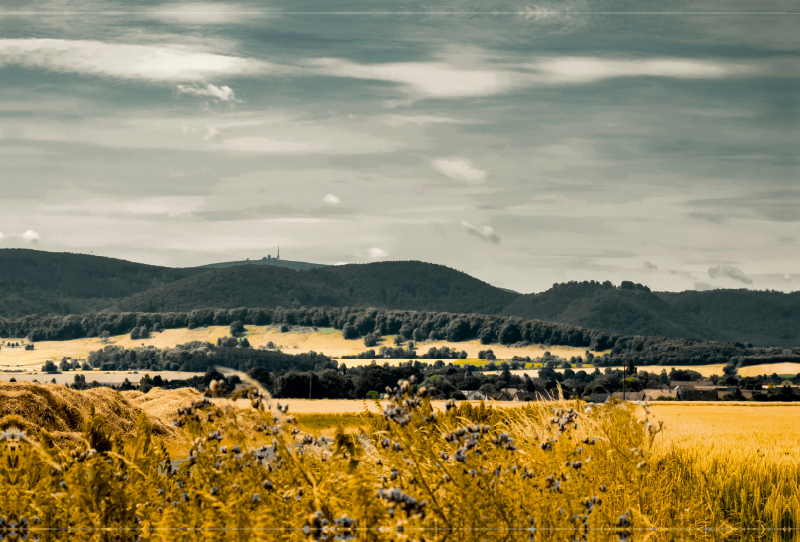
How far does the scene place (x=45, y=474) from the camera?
8578mm

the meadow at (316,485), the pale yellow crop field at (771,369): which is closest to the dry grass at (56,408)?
the meadow at (316,485)

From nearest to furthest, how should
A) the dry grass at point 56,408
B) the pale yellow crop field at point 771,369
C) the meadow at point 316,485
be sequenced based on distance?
the meadow at point 316,485, the dry grass at point 56,408, the pale yellow crop field at point 771,369

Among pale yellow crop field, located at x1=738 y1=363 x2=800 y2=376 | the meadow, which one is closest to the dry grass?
the meadow

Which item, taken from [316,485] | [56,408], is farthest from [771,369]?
[316,485]

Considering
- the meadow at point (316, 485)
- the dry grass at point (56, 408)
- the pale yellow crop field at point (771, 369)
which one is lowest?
the pale yellow crop field at point (771, 369)

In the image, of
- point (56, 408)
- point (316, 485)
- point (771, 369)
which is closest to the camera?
point (316, 485)

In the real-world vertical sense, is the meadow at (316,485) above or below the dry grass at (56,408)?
above

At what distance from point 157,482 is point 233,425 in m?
3.02

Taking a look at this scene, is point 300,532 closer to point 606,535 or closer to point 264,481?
point 264,481

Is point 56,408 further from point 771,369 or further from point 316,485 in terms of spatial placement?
point 771,369

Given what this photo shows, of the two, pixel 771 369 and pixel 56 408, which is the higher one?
pixel 56 408

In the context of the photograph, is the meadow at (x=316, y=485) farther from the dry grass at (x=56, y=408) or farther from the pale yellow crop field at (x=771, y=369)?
the pale yellow crop field at (x=771, y=369)

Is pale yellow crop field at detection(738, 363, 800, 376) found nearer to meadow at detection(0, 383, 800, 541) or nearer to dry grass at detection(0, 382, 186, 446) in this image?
dry grass at detection(0, 382, 186, 446)

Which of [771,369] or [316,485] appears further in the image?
[771,369]
